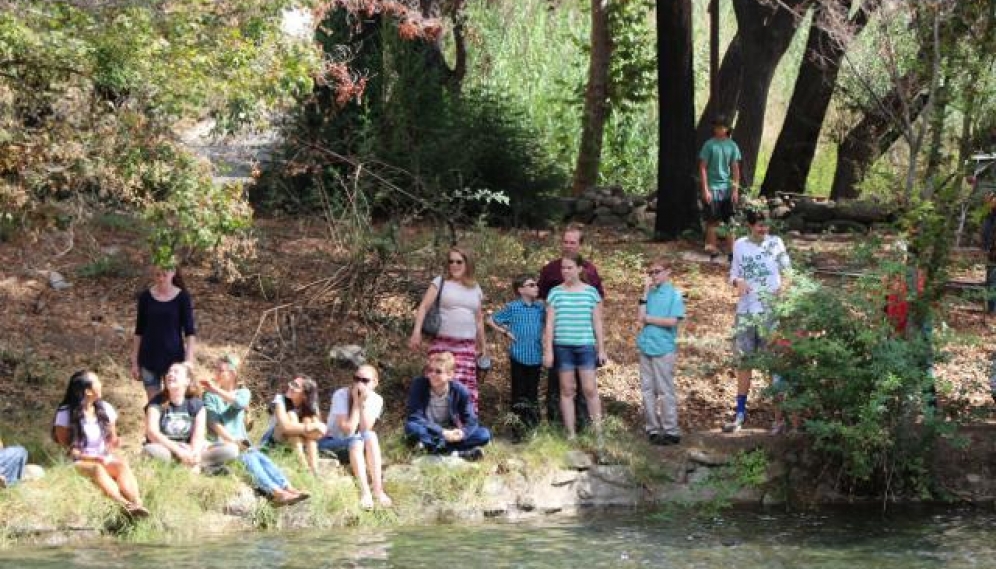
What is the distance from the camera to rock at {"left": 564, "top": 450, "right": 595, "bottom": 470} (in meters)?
11.5

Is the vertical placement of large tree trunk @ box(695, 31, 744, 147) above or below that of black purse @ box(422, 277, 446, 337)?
above

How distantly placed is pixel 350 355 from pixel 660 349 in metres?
2.56

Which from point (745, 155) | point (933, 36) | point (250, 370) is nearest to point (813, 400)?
point (933, 36)

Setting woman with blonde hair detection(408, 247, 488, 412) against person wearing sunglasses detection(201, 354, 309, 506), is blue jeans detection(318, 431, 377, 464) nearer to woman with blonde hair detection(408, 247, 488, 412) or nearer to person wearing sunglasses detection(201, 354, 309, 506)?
person wearing sunglasses detection(201, 354, 309, 506)

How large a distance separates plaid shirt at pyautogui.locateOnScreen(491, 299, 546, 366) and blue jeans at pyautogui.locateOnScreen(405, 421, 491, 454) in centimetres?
76

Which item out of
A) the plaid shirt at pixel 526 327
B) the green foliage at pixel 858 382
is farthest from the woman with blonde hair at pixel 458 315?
the green foliage at pixel 858 382

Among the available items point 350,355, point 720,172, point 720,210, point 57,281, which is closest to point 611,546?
point 350,355

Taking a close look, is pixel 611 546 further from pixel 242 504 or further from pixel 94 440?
pixel 94 440

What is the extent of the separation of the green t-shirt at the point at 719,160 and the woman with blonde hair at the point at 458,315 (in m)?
5.27

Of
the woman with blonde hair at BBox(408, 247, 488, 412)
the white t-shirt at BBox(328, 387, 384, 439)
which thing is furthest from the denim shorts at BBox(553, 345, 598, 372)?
the white t-shirt at BBox(328, 387, 384, 439)

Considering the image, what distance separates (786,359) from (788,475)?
0.85m

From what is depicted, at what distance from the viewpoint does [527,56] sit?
26266mm

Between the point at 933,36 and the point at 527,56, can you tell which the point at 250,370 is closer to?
the point at 933,36

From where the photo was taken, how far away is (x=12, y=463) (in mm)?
10031
